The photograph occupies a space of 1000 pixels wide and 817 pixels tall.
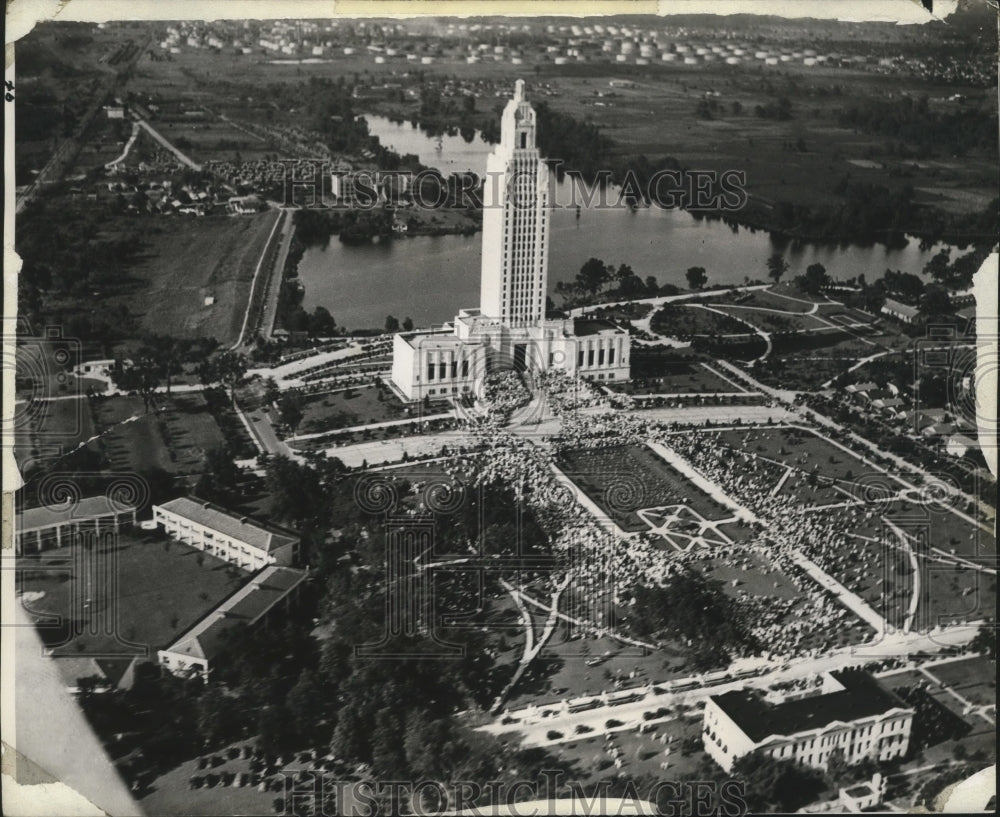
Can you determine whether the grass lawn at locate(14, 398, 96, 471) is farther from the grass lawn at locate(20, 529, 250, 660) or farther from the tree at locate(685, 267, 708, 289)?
the tree at locate(685, 267, 708, 289)

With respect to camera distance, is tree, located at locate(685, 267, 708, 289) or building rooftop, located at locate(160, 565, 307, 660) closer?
building rooftop, located at locate(160, 565, 307, 660)

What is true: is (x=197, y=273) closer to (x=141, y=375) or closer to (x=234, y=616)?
(x=141, y=375)

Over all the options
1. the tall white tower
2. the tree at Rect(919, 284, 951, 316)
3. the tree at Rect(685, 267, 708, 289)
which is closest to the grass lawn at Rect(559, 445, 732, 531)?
the tall white tower

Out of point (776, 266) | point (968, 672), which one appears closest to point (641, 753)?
point (968, 672)

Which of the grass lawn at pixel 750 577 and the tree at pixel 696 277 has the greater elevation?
the tree at pixel 696 277

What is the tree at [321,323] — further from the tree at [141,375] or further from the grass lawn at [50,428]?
the grass lawn at [50,428]

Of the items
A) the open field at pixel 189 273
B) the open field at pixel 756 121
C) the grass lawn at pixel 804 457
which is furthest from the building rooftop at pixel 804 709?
the open field at pixel 189 273
